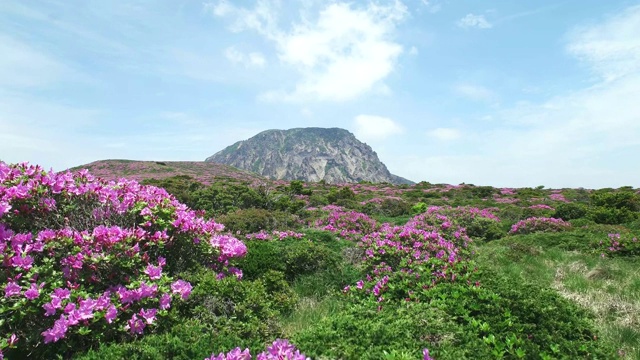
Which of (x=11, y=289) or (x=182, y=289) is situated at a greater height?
(x=11, y=289)

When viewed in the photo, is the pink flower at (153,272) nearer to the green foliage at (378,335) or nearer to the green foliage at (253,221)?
the green foliage at (378,335)

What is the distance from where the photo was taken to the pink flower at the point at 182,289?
430cm

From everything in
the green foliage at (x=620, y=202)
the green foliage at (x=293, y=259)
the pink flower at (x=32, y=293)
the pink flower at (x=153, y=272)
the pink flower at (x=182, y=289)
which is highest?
the green foliage at (x=620, y=202)

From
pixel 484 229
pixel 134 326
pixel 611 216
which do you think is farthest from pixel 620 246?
pixel 134 326

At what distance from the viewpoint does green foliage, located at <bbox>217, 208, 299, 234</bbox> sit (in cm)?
1298

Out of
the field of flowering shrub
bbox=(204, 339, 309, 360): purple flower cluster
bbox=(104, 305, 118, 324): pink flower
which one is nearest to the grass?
the field of flowering shrub

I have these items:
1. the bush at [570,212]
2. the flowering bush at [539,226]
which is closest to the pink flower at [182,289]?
the flowering bush at [539,226]

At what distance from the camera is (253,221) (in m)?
13.5

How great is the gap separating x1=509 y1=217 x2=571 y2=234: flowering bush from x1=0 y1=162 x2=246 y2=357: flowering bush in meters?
13.1

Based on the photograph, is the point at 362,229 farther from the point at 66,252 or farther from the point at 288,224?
the point at 66,252

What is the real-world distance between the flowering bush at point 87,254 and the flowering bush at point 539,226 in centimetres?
1310

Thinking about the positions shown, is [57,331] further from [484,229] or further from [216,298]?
[484,229]

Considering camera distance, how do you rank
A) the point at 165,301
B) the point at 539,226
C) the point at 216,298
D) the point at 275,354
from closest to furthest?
the point at 275,354 < the point at 165,301 < the point at 216,298 < the point at 539,226

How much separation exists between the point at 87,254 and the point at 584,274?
8.78m
